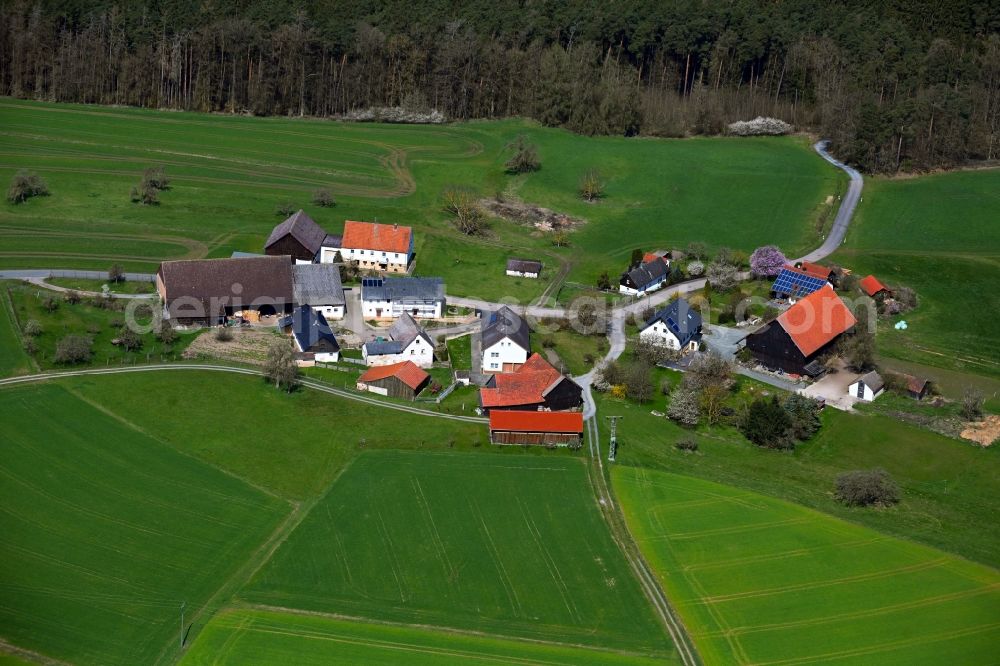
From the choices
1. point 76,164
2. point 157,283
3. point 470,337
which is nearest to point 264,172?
Result: point 76,164

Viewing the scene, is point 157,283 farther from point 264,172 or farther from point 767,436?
point 767,436

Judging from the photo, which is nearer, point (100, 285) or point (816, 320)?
point (816, 320)

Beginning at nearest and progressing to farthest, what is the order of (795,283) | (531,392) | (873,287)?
(531,392), (795,283), (873,287)

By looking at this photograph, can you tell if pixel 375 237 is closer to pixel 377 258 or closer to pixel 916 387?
pixel 377 258

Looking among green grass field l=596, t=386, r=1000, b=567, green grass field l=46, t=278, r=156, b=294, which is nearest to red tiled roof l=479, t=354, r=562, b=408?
green grass field l=596, t=386, r=1000, b=567

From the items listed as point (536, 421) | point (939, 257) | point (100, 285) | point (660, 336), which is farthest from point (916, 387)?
point (100, 285)

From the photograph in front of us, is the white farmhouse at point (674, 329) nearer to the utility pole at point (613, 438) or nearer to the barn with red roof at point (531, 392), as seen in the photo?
the barn with red roof at point (531, 392)
